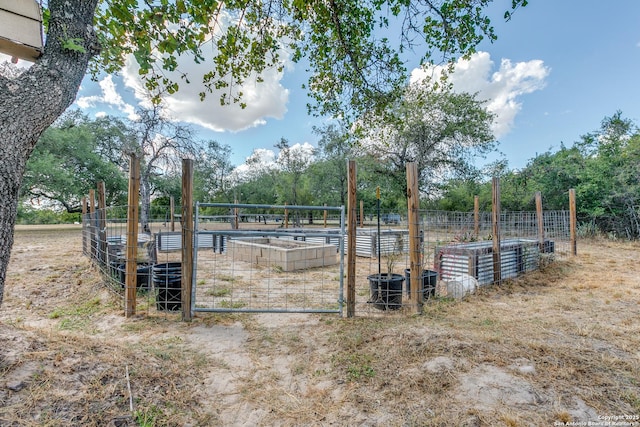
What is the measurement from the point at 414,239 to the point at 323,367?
1.92 meters

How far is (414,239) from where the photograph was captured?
3.71m

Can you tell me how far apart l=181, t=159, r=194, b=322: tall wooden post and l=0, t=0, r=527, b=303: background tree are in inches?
40.7

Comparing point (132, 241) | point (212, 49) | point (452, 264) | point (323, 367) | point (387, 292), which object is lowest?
point (323, 367)

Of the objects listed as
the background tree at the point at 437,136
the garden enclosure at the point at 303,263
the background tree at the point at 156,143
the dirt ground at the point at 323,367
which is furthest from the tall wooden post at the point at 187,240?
the background tree at the point at 437,136

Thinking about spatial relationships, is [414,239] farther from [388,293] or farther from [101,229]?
[101,229]

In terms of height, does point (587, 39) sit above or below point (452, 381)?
above

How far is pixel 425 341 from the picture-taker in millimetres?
2688

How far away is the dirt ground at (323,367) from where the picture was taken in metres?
1.80

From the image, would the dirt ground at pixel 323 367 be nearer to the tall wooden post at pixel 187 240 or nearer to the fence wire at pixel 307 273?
the tall wooden post at pixel 187 240

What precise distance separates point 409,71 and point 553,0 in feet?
6.15

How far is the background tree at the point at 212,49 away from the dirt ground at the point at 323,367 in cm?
80

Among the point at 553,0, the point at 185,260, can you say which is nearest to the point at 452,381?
the point at 185,260

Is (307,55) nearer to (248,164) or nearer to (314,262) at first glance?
(314,262)

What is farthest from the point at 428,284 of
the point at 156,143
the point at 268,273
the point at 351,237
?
the point at 156,143
